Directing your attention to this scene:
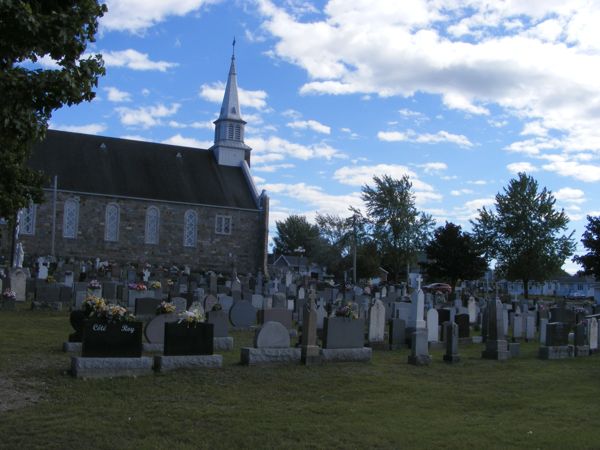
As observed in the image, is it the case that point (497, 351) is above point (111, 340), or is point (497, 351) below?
Answer: below

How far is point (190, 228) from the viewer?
1977 inches

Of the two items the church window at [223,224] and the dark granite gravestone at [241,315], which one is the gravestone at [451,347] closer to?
the dark granite gravestone at [241,315]

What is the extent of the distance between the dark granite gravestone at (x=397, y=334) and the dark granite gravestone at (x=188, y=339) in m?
5.99

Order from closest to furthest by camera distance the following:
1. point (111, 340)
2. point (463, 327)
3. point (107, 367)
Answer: point (107, 367) → point (111, 340) → point (463, 327)

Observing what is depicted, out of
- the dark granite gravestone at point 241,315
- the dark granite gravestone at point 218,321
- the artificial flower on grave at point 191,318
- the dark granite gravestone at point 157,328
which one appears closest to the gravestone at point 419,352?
the dark granite gravestone at point 218,321

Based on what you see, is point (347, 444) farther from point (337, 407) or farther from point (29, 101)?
point (29, 101)

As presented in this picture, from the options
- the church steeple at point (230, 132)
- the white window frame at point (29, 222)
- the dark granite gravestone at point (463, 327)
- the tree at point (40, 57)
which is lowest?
the dark granite gravestone at point (463, 327)

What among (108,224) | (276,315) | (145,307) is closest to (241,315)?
(145,307)

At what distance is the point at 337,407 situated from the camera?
9203 millimetres

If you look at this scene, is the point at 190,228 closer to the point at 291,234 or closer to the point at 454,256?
the point at 454,256

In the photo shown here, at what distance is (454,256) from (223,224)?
57.5ft

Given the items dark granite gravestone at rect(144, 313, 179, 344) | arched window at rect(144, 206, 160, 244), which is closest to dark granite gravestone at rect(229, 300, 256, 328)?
dark granite gravestone at rect(144, 313, 179, 344)

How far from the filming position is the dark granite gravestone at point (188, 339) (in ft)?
36.3

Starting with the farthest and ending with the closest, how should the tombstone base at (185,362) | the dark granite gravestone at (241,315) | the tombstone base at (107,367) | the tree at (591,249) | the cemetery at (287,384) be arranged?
1. the tree at (591,249)
2. the dark granite gravestone at (241,315)
3. the tombstone base at (185,362)
4. the tombstone base at (107,367)
5. the cemetery at (287,384)
